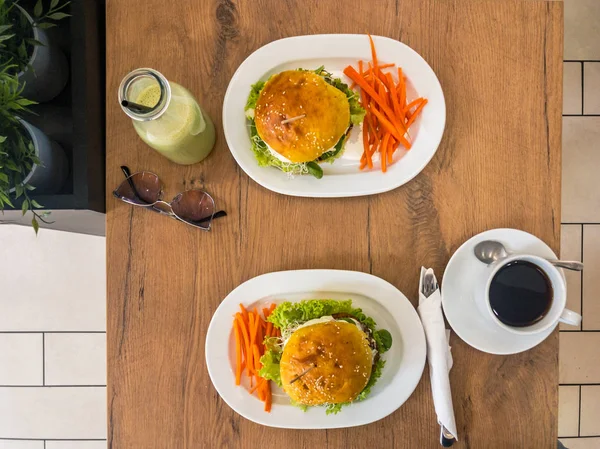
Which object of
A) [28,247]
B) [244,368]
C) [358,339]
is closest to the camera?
[358,339]

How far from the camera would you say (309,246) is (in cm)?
129

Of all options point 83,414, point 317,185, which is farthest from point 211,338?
point 83,414

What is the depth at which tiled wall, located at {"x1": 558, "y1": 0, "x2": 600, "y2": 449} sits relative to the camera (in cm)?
207

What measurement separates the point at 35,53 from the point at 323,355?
1.01m

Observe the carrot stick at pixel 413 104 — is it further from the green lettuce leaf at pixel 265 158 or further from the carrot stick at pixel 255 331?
the carrot stick at pixel 255 331

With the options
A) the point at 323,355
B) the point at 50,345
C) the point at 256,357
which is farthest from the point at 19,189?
the point at 50,345

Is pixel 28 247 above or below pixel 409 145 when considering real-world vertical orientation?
below

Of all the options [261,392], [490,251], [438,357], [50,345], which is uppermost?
[490,251]

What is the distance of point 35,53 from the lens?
121 centimetres

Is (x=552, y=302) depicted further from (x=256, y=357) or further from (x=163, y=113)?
(x=163, y=113)

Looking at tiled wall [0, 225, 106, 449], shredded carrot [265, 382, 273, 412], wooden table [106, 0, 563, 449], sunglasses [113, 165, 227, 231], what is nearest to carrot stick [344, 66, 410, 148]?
wooden table [106, 0, 563, 449]

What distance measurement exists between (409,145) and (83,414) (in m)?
1.77

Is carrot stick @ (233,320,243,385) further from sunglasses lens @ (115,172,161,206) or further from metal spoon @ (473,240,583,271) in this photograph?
metal spoon @ (473,240,583,271)

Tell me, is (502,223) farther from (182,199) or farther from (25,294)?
(25,294)
